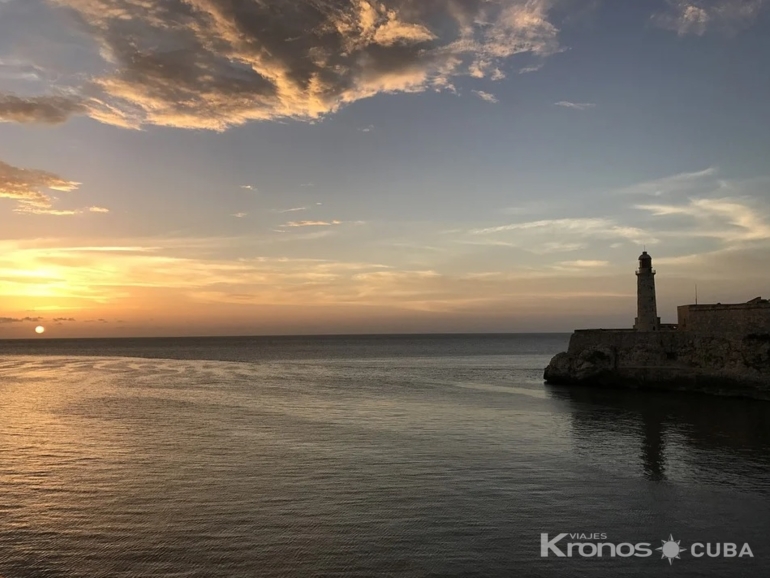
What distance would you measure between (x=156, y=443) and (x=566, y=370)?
4450 cm

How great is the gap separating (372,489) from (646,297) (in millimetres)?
49972

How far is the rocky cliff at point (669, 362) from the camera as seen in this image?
4581 centimetres

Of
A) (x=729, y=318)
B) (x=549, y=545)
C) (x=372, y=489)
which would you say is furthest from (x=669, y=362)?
(x=549, y=545)

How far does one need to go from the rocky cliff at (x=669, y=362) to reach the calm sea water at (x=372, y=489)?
4.40 m

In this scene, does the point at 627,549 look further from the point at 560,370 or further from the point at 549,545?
the point at 560,370

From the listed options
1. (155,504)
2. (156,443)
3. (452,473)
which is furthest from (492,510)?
(156,443)

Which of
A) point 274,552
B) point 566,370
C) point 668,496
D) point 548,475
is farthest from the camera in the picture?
point 566,370

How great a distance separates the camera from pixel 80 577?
13.5 m

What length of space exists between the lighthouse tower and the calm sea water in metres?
18.3

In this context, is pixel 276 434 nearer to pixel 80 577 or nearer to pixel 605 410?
pixel 80 577

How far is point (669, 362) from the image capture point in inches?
2050

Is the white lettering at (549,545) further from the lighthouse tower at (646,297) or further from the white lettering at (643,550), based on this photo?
the lighthouse tower at (646,297)

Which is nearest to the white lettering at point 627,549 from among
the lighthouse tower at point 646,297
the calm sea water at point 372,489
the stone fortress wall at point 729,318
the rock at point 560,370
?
the calm sea water at point 372,489

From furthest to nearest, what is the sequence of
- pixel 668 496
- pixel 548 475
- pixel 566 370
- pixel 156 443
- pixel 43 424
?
pixel 566 370, pixel 43 424, pixel 156 443, pixel 548 475, pixel 668 496
